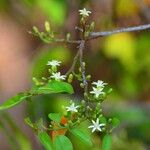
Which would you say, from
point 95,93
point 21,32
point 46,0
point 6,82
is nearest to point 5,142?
point 6,82

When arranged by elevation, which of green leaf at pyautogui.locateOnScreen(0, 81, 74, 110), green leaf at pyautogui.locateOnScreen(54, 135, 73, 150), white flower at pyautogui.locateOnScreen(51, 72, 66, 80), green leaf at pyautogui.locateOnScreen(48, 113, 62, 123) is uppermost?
white flower at pyautogui.locateOnScreen(51, 72, 66, 80)

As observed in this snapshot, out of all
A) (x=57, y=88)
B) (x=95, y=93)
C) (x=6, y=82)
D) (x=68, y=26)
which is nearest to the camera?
(x=57, y=88)

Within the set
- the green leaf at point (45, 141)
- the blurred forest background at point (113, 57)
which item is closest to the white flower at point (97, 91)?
the green leaf at point (45, 141)

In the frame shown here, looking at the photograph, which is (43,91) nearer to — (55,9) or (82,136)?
(82,136)

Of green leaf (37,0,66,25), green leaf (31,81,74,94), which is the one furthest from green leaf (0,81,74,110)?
green leaf (37,0,66,25)

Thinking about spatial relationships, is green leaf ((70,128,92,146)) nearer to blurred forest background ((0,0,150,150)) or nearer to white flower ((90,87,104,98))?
white flower ((90,87,104,98))

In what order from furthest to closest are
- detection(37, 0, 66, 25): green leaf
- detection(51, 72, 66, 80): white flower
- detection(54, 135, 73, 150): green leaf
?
detection(37, 0, 66, 25): green leaf, detection(51, 72, 66, 80): white flower, detection(54, 135, 73, 150): green leaf

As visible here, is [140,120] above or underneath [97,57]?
underneath

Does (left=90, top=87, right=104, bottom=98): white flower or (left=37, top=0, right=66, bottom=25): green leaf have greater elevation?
(left=37, top=0, right=66, bottom=25): green leaf

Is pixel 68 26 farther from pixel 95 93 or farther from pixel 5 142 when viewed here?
pixel 95 93
